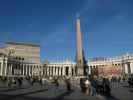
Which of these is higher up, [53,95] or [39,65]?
[39,65]

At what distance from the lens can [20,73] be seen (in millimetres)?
114250

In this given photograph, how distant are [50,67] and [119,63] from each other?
40.8 m

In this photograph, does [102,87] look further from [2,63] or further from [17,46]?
[17,46]

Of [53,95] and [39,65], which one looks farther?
[39,65]

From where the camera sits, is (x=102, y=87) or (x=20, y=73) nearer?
(x=102, y=87)

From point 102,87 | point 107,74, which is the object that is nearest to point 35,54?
point 107,74

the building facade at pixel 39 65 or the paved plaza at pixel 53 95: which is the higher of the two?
the building facade at pixel 39 65

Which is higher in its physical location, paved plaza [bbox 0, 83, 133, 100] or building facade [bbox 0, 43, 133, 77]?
building facade [bbox 0, 43, 133, 77]

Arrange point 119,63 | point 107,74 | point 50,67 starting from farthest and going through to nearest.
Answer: point 50,67 < point 119,63 < point 107,74

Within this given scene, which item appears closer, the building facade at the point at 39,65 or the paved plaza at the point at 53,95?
the paved plaza at the point at 53,95

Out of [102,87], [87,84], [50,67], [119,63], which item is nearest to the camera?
[87,84]

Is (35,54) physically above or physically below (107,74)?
above

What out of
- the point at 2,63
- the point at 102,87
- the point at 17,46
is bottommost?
the point at 102,87

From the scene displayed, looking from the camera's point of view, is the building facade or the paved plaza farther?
the building facade
